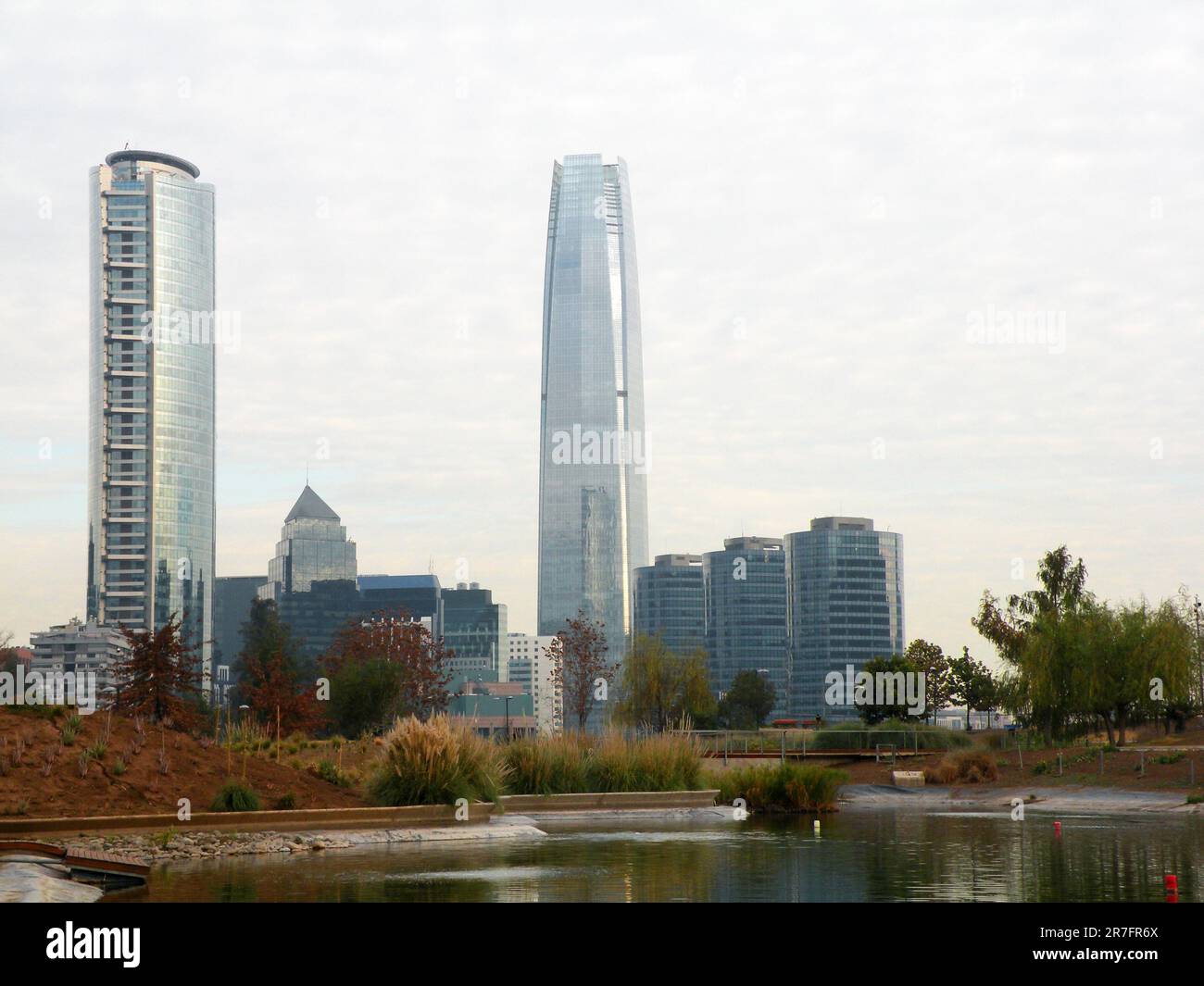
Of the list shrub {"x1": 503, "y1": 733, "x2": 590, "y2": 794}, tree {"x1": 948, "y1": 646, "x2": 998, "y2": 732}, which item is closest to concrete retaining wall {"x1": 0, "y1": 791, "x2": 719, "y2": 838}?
shrub {"x1": 503, "y1": 733, "x2": 590, "y2": 794}

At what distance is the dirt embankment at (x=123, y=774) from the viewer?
20.4m

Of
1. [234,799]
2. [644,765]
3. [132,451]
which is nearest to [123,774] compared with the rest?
[234,799]

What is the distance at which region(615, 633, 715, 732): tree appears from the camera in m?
70.3

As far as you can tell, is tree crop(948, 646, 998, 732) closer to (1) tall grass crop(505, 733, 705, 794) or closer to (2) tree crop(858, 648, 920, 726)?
(2) tree crop(858, 648, 920, 726)

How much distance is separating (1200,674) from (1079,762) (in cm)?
2768

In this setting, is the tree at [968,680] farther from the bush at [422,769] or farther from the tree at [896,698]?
the bush at [422,769]

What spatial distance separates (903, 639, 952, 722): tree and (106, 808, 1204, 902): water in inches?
2706

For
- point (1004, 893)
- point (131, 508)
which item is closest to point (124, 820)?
point (1004, 893)

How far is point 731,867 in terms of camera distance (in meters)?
16.5

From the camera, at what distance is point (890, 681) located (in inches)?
3051

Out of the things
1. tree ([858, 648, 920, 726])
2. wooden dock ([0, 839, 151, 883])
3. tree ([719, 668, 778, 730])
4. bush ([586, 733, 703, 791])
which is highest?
wooden dock ([0, 839, 151, 883])

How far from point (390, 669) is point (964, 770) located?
28.9 m

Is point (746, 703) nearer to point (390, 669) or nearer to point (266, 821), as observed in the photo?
point (390, 669)
